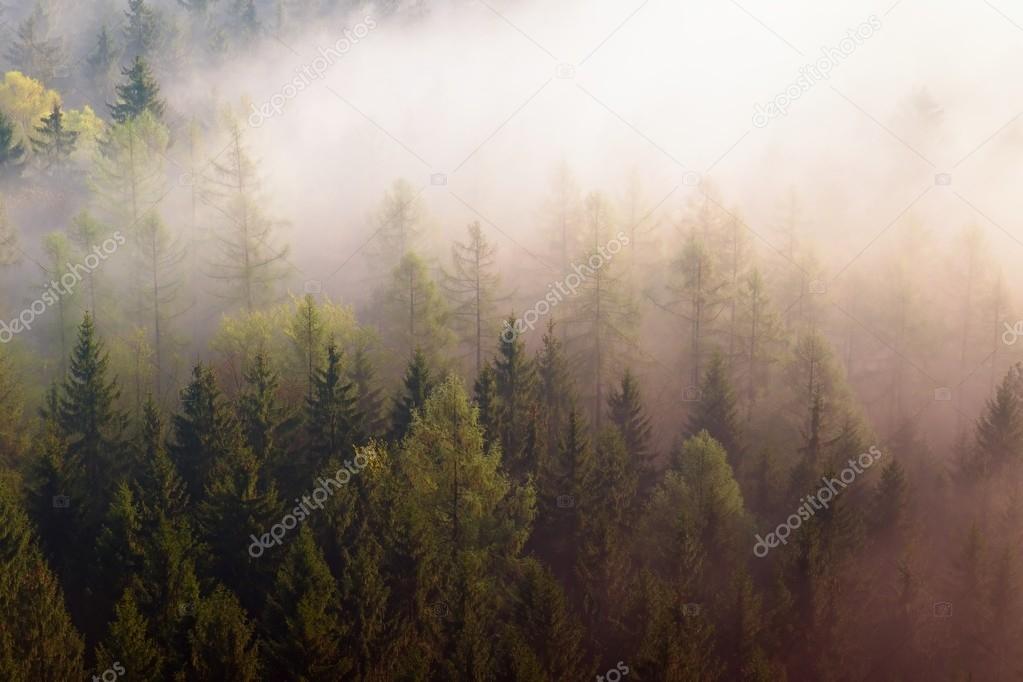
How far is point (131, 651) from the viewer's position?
129 feet

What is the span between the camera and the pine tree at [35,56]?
12719cm

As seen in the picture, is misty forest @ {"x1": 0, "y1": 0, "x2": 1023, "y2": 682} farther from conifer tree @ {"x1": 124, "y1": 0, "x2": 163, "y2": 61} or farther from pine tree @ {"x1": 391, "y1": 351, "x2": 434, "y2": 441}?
conifer tree @ {"x1": 124, "y1": 0, "x2": 163, "y2": 61}

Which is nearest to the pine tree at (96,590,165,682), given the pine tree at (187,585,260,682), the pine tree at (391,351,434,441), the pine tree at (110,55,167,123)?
the pine tree at (187,585,260,682)

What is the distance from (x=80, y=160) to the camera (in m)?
95.2

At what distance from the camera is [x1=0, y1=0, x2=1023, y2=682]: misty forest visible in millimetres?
44250

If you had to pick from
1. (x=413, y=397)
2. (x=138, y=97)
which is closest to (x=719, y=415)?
(x=413, y=397)

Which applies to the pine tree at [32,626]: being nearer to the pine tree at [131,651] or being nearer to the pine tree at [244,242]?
the pine tree at [131,651]

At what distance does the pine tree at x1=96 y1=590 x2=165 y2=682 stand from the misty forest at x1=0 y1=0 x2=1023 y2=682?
0.11m

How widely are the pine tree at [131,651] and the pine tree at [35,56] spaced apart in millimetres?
101666

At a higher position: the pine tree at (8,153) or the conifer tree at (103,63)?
the conifer tree at (103,63)

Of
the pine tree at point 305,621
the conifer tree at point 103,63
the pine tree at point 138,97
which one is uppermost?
the conifer tree at point 103,63

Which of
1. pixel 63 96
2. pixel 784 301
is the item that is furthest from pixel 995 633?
pixel 63 96

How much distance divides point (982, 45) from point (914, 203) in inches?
2771

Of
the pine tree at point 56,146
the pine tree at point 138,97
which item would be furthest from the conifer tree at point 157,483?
the pine tree at point 56,146
